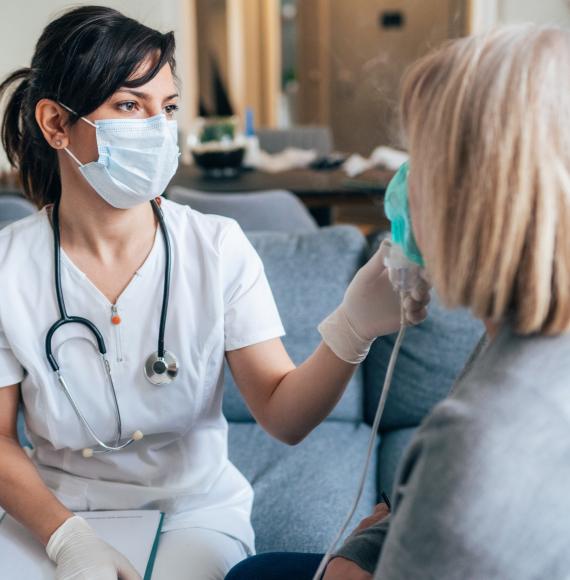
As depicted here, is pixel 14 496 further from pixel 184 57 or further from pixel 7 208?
pixel 184 57

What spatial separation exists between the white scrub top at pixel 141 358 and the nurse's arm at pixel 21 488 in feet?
0.10

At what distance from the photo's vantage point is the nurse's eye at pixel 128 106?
1173mm

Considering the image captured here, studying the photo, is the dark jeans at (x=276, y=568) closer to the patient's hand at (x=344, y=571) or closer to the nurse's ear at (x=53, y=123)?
the patient's hand at (x=344, y=571)

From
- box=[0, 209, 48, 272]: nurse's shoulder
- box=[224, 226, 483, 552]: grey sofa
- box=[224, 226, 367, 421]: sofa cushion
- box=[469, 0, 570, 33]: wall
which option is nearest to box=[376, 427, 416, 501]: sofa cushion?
box=[224, 226, 483, 552]: grey sofa

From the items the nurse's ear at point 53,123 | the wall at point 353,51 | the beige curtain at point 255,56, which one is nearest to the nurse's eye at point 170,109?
the nurse's ear at point 53,123

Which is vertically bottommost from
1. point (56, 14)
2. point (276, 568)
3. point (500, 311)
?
point (276, 568)

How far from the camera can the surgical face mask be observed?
1178 mm

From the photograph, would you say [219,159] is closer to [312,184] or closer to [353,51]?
[312,184]

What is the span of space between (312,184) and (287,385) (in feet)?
6.00

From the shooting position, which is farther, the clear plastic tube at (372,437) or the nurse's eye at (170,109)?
the nurse's eye at (170,109)

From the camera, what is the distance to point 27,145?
50.5 inches

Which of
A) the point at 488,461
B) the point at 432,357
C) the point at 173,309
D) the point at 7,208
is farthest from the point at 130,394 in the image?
the point at 7,208

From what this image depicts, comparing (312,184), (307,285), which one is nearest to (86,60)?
(307,285)

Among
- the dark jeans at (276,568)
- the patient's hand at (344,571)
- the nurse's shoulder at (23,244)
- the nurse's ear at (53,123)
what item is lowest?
the dark jeans at (276,568)
